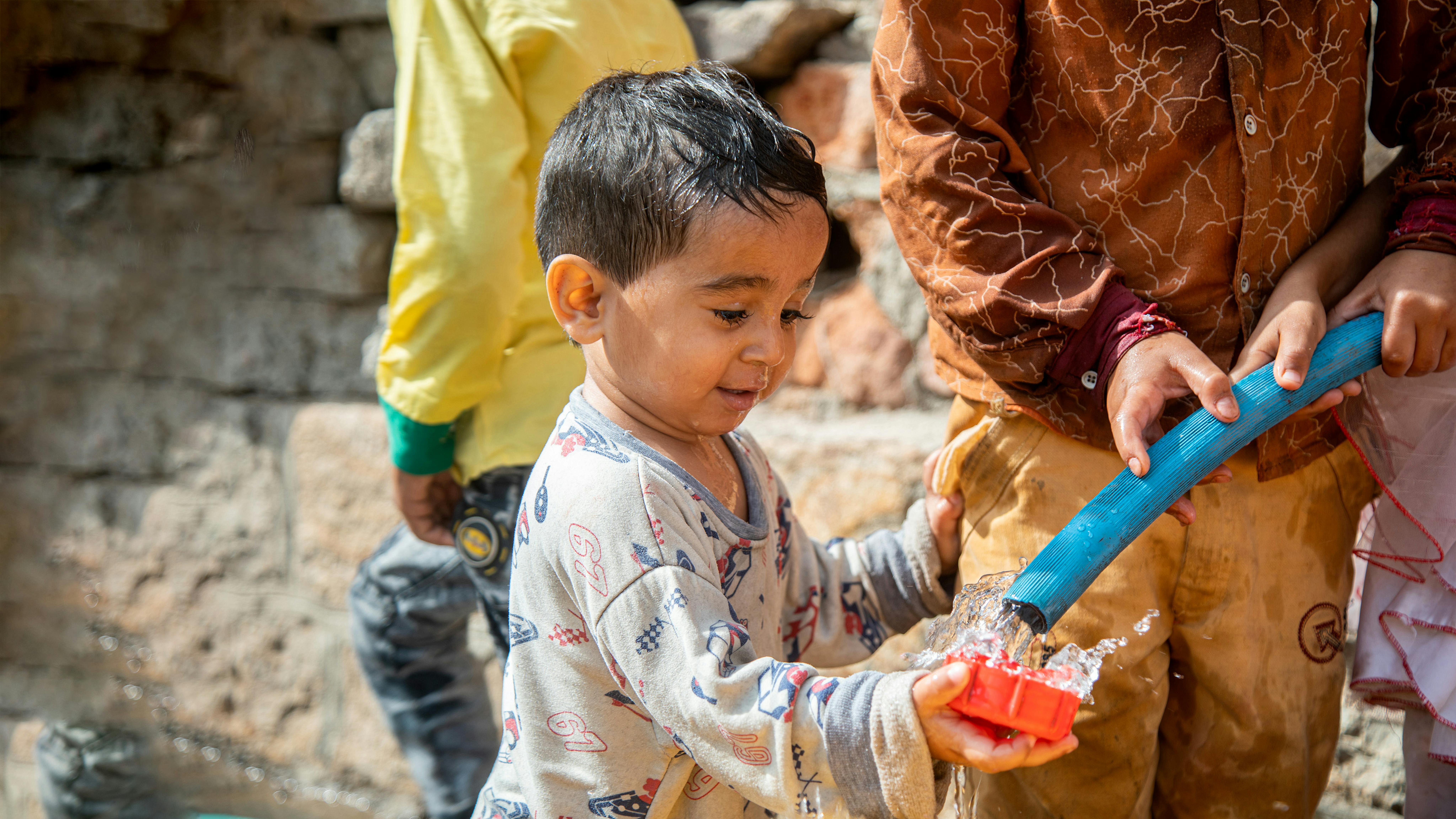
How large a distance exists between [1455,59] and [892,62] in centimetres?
64

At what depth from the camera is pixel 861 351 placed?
85.2 inches

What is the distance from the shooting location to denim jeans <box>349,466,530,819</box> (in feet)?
6.78

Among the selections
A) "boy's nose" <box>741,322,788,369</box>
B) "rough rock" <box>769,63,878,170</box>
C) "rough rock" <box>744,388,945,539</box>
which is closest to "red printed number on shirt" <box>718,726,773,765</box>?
"boy's nose" <box>741,322,788,369</box>

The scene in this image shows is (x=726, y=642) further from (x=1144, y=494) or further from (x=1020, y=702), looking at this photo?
(x=1144, y=494)

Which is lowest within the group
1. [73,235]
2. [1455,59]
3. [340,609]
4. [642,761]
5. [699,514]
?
[340,609]

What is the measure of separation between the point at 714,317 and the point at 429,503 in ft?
3.06

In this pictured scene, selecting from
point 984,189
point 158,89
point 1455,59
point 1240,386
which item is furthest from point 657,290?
point 158,89

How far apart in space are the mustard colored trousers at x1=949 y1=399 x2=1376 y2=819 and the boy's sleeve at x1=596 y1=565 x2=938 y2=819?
1.37 feet

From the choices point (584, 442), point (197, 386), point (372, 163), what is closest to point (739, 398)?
point (584, 442)

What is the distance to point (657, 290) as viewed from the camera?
1.17m

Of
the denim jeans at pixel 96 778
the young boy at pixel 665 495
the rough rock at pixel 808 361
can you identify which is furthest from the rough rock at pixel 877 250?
the denim jeans at pixel 96 778

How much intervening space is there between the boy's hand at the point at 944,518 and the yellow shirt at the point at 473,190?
2.07ft

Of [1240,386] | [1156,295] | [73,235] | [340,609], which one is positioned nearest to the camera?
[1240,386]

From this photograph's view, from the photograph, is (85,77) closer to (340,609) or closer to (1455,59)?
(340,609)
